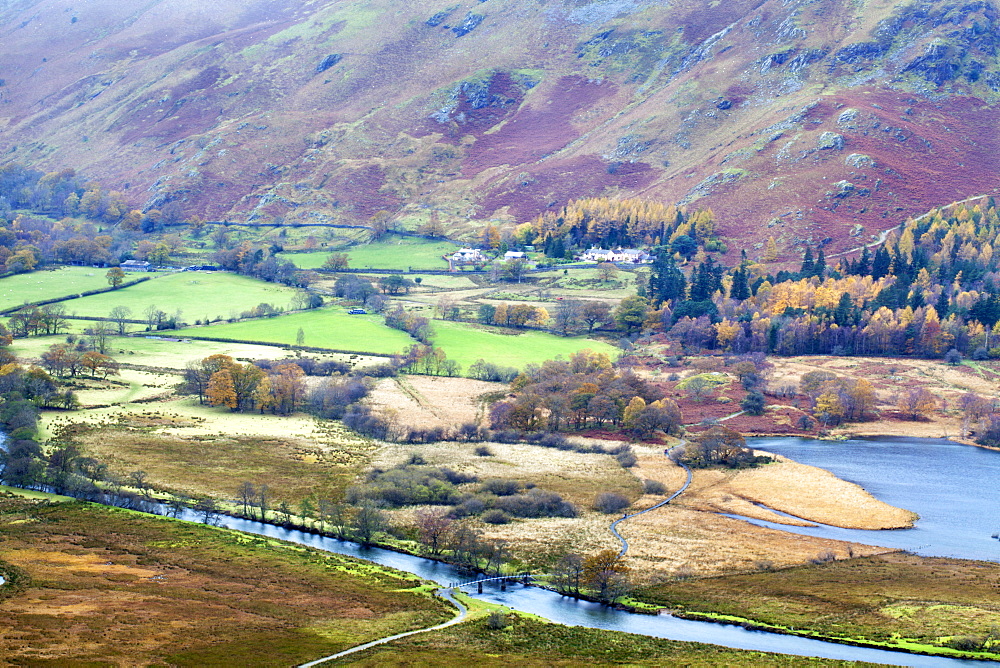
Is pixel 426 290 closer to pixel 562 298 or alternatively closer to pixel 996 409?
pixel 562 298

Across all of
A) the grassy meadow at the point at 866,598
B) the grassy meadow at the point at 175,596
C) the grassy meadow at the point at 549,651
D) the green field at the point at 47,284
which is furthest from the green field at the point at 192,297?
the grassy meadow at the point at 549,651

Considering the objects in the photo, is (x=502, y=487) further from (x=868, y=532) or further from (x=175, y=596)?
(x=175, y=596)

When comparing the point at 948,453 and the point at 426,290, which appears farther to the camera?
the point at 426,290

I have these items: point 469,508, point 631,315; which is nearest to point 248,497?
point 469,508

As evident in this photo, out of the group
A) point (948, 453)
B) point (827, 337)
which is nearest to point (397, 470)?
point (948, 453)

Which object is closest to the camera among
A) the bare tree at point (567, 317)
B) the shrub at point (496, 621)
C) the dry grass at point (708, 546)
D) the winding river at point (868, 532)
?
the shrub at point (496, 621)

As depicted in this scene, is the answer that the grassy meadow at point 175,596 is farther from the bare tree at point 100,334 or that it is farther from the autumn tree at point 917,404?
the autumn tree at point 917,404
